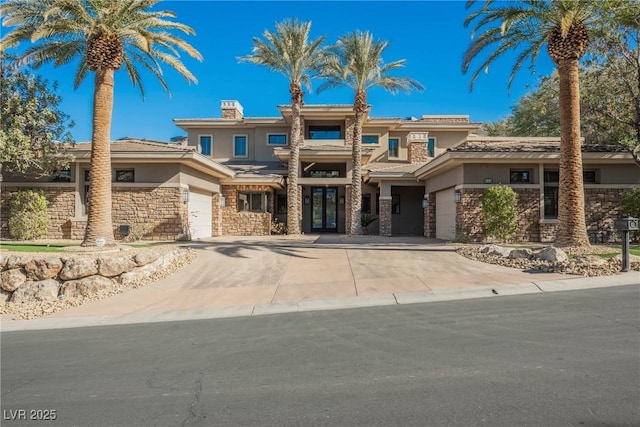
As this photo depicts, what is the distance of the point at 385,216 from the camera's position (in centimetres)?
2403

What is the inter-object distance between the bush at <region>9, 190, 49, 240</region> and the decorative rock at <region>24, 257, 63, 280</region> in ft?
26.1

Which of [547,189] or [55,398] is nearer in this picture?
[55,398]

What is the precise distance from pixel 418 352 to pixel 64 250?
10957 millimetres

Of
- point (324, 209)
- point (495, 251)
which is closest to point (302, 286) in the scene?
point (495, 251)

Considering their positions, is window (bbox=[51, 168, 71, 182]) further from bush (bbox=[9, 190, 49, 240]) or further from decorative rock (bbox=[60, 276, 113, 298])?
decorative rock (bbox=[60, 276, 113, 298])

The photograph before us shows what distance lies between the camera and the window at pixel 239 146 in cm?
2888

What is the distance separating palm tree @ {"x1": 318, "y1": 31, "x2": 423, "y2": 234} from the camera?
867 inches

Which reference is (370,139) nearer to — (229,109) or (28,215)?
(229,109)

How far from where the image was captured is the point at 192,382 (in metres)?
4.49

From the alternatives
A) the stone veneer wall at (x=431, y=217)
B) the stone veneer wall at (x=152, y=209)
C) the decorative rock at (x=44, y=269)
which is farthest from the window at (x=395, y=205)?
the decorative rock at (x=44, y=269)

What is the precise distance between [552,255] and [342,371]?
29.5 ft

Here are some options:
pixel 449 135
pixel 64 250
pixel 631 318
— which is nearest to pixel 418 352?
pixel 631 318

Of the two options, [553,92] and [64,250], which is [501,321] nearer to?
[64,250]

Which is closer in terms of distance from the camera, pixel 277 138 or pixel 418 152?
pixel 418 152
